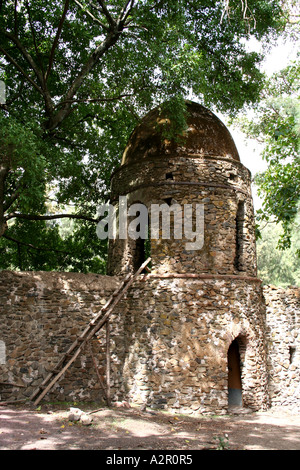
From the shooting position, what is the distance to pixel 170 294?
1055 cm

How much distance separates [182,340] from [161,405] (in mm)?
1547

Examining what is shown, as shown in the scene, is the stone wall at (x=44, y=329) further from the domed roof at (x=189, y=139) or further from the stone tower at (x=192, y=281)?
the domed roof at (x=189, y=139)

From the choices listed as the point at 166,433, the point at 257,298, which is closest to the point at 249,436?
the point at 166,433

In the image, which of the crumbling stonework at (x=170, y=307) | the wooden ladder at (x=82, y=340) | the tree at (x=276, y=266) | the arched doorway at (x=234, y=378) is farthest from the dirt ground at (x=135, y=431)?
the tree at (x=276, y=266)

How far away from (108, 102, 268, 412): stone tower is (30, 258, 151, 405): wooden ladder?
401mm

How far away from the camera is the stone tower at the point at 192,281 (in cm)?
1017

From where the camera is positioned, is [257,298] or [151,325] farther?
[257,298]

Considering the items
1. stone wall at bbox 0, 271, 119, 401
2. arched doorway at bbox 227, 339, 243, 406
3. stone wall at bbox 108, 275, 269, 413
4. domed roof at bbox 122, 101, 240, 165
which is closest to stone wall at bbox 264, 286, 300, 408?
arched doorway at bbox 227, 339, 243, 406

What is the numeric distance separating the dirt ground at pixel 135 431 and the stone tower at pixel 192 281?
3.02 ft

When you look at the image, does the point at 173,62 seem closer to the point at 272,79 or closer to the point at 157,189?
the point at 157,189

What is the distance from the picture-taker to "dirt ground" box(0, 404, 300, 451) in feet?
22.3

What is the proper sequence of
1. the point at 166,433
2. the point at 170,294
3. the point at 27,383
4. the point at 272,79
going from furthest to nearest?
the point at 272,79 → the point at 170,294 → the point at 27,383 → the point at 166,433

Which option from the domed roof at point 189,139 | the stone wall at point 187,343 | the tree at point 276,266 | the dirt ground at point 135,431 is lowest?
the dirt ground at point 135,431

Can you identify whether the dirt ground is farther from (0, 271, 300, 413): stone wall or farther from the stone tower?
the stone tower
